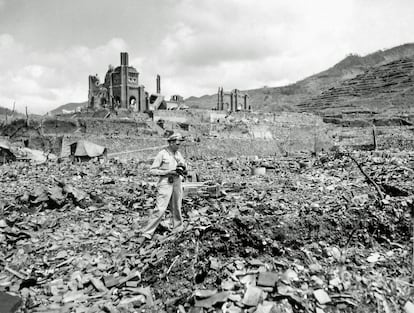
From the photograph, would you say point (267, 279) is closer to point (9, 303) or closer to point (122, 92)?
point (9, 303)

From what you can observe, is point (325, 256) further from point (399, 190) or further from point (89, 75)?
point (89, 75)

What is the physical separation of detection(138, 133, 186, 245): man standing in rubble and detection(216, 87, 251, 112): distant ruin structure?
39.0 metres

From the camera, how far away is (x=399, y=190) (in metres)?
5.60

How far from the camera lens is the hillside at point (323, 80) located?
74.6m

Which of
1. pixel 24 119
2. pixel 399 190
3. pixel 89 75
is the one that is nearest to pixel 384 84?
pixel 89 75

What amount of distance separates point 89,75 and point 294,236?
130ft

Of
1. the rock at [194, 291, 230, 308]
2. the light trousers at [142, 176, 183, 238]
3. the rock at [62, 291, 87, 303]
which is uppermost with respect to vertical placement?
the light trousers at [142, 176, 183, 238]

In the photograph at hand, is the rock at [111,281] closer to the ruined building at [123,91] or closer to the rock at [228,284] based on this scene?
the rock at [228,284]

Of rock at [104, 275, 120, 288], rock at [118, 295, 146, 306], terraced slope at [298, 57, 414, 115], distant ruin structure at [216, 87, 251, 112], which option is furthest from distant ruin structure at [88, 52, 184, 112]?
rock at [118, 295, 146, 306]

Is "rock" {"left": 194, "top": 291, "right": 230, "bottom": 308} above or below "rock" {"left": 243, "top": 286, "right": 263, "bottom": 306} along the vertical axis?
below

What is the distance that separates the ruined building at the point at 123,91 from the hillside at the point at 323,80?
3136cm

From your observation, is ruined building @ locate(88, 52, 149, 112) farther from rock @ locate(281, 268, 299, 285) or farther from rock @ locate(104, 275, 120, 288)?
rock @ locate(281, 268, 299, 285)

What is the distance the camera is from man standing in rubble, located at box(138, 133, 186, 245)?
471cm

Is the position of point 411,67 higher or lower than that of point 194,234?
higher
